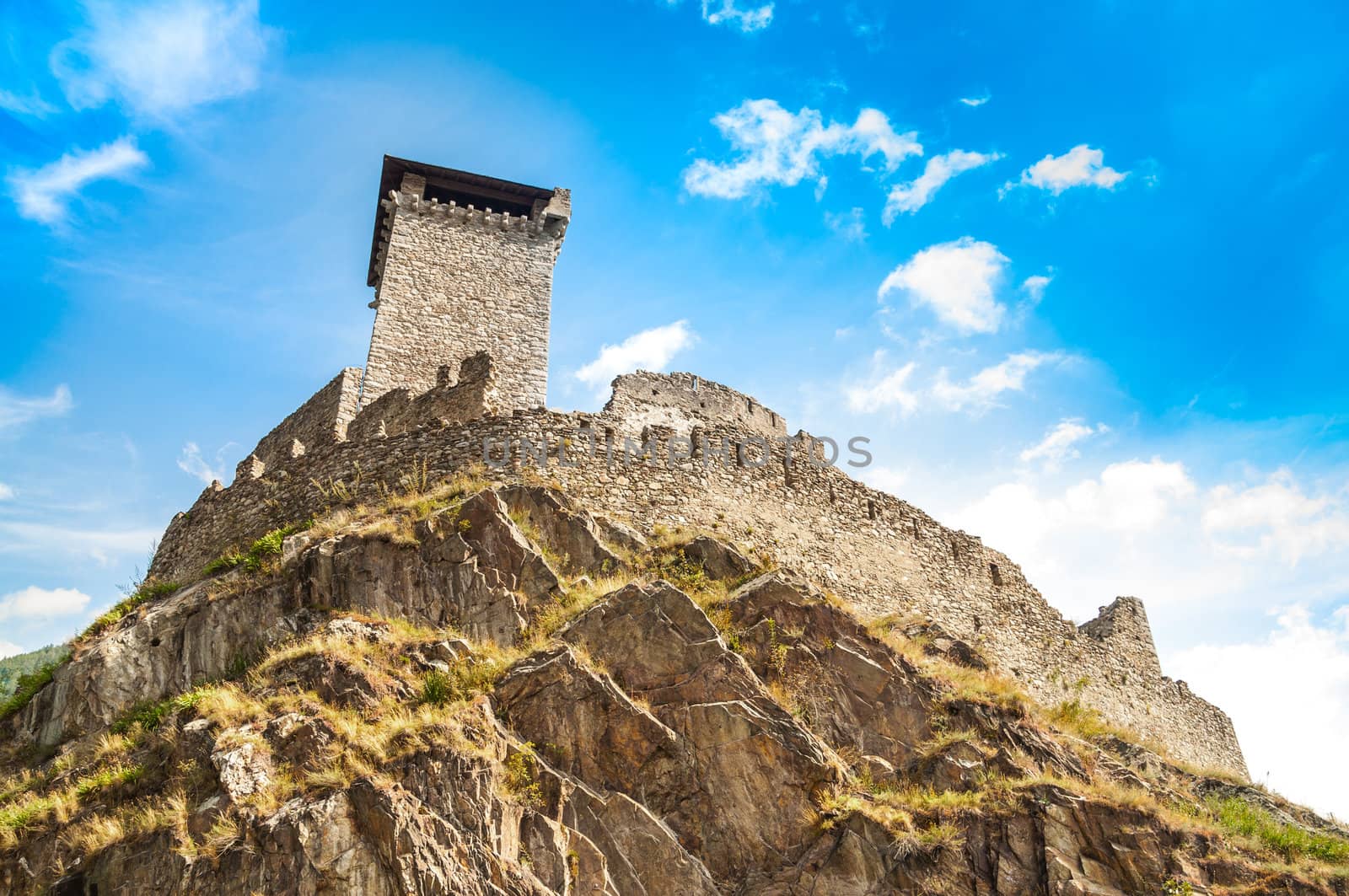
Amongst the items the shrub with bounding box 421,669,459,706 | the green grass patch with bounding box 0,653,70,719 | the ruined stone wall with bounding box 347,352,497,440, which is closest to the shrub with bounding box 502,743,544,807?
the shrub with bounding box 421,669,459,706

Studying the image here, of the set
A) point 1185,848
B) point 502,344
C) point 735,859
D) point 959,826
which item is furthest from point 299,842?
point 502,344

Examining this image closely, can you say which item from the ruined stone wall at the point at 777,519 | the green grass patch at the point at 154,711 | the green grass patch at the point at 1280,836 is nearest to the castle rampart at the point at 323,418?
the ruined stone wall at the point at 777,519

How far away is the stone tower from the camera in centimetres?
2580

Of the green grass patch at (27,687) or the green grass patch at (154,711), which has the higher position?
the green grass patch at (27,687)

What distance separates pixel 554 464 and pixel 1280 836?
494 inches

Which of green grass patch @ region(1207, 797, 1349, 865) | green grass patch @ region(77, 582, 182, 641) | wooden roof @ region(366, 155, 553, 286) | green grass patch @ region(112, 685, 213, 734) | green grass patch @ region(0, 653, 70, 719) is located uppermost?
wooden roof @ region(366, 155, 553, 286)

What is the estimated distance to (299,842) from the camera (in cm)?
1030

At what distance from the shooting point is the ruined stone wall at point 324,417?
2400 cm

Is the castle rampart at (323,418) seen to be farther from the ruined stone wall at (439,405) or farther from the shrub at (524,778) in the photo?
the shrub at (524,778)

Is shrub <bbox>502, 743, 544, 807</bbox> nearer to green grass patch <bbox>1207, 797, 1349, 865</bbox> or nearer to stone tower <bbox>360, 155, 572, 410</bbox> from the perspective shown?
green grass patch <bbox>1207, 797, 1349, 865</bbox>

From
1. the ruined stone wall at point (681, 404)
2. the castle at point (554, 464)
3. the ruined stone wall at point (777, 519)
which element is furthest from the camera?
the ruined stone wall at point (681, 404)

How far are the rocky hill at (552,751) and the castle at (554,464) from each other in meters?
2.25

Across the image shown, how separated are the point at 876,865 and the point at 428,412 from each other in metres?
13.6

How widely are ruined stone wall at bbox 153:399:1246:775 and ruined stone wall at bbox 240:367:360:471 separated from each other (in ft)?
10.00
